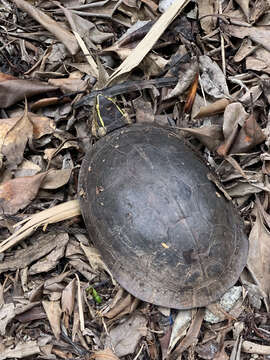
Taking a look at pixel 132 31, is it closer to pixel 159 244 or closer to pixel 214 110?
pixel 214 110

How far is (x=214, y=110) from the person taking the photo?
321 centimetres

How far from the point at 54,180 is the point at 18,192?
0.28 meters

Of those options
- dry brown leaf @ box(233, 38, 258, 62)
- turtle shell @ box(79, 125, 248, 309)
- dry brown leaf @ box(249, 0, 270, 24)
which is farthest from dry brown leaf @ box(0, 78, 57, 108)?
dry brown leaf @ box(249, 0, 270, 24)

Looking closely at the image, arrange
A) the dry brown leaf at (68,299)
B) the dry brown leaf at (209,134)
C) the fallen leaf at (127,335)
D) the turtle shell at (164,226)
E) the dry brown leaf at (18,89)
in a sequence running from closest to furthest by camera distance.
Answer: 1. the turtle shell at (164,226)
2. the fallen leaf at (127,335)
3. the dry brown leaf at (68,299)
4. the dry brown leaf at (209,134)
5. the dry brown leaf at (18,89)

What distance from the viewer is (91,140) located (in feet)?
11.3

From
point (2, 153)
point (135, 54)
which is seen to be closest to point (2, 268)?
point (2, 153)

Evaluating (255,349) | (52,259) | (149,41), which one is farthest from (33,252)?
(149,41)

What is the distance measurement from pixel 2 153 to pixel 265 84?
2.09m

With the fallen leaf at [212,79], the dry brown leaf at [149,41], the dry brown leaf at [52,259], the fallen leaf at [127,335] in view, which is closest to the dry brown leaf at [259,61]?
the fallen leaf at [212,79]

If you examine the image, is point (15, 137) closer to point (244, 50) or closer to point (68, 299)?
point (68, 299)

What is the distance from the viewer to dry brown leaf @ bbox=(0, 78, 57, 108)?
3365 millimetres

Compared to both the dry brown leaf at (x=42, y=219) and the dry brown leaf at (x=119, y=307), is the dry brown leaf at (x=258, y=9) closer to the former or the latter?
the dry brown leaf at (x=42, y=219)

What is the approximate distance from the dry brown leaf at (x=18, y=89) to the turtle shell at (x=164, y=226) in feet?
3.01

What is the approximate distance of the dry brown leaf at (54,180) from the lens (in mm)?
3211
